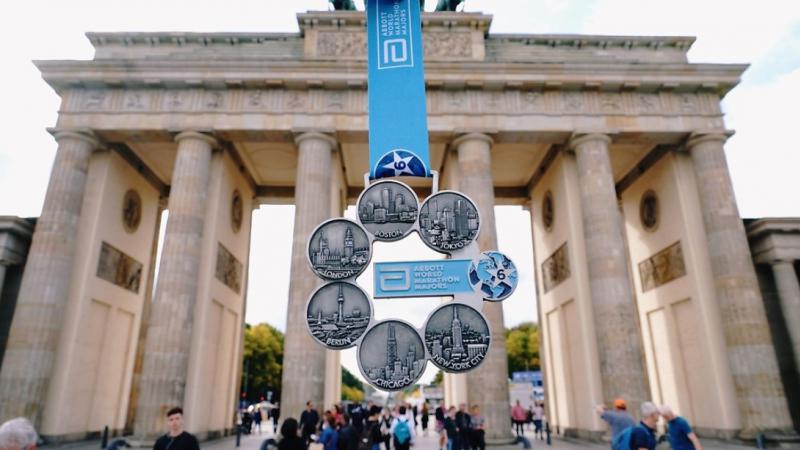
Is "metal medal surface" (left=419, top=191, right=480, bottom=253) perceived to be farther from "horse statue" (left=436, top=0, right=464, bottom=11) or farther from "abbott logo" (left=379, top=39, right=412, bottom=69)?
"horse statue" (left=436, top=0, right=464, bottom=11)

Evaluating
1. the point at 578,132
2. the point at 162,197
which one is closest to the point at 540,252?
the point at 578,132

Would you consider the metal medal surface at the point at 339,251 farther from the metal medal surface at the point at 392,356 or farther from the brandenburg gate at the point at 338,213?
the brandenburg gate at the point at 338,213

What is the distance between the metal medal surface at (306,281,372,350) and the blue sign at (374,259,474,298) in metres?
0.22

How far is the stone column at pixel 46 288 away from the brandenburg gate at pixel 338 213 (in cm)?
7

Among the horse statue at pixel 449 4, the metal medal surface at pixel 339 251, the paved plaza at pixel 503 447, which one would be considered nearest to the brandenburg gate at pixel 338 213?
the paved plaza at pixel 503 447

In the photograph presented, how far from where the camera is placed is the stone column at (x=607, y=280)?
17.5 meters

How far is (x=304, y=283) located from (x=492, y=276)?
1418cm

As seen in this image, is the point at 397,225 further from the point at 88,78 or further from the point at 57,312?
the point at 88,78

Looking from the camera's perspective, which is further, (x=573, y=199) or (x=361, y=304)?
(x=573, y=199)

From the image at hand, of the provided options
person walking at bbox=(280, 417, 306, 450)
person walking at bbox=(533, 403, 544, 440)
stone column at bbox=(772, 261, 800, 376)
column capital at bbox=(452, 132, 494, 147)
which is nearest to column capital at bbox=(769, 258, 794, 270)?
stone column at bbox=(772, 261, 800, 376)

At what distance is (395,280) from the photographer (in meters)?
4.79

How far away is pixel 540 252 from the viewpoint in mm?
26203

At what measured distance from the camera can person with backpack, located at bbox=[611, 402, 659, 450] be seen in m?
5.60

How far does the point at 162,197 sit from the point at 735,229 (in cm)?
2710
